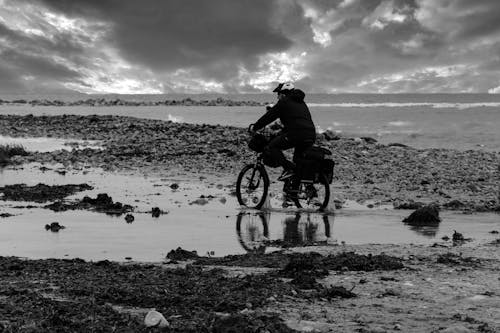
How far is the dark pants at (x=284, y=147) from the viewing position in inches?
524

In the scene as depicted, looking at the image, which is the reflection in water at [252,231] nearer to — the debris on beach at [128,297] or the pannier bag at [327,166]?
the pannier bag at [327,166]

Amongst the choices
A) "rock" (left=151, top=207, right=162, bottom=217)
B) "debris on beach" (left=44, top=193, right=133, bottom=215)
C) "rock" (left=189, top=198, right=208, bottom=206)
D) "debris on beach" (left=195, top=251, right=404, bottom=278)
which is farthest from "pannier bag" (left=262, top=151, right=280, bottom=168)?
"debris on beach" (left=195, top=251, right=404, bottom=278)

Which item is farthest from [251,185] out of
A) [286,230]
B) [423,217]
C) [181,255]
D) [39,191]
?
[181,255]

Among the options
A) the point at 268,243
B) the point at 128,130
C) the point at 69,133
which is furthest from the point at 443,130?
the point at 268,243

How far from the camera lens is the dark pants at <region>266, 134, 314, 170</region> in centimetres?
1331

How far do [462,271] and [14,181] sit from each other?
12098mm

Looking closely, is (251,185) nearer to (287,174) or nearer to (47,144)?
(287,174)

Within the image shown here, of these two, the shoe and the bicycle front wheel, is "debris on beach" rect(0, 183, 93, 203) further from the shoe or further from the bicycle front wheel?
the shoe

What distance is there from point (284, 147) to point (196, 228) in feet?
11.3

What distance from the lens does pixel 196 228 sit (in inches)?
425

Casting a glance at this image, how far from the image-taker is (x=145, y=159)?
814 inches

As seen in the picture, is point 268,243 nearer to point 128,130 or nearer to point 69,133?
point 128,130

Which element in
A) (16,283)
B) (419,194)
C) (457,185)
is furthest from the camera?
(457,185)

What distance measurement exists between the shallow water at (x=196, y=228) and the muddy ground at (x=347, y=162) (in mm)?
1904
